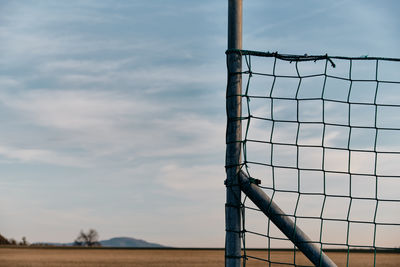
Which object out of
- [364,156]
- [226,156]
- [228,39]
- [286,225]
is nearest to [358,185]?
[364,156]

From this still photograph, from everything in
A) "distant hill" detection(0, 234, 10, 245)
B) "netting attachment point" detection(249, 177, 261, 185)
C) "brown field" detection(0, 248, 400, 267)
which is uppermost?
"distant hill" detection(0, 234, 10, 245)

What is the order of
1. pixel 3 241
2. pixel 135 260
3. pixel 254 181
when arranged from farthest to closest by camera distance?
1. pixel 3 241
2. pixel 135 260
3. pixel 254 181

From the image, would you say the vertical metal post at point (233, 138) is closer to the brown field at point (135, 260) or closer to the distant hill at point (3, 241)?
the brown field at point (135, 260)

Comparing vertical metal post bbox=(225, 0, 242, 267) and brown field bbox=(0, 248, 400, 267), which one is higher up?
vertical metal post bbox=(225, 0, 242, 267)

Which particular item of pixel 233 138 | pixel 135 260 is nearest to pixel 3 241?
pixel 135 260

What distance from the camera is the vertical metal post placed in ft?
11.3

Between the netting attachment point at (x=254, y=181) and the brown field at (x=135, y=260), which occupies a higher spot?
the netting attachment point at (x=254, y=181)

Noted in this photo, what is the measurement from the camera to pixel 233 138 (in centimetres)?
346

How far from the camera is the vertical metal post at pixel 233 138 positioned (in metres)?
3.43

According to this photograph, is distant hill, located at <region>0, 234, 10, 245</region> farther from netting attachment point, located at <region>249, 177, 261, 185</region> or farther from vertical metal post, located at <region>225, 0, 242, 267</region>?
netting attachment point, located at <region>249, 177, 261, 185</region>

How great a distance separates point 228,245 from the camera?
345 centimetres

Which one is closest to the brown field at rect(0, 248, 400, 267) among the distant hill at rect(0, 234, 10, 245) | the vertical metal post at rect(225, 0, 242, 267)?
the vertical metal post at rect(225, 0, 242, 267)

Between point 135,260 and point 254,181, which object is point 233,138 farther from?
point 135,260

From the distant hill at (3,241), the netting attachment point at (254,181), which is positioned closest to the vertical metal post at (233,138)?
the netting attachment point at (254,181)
